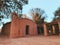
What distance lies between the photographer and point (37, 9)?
41.3 meters

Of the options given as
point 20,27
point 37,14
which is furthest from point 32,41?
point 37,14

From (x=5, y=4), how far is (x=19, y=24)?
5257mm

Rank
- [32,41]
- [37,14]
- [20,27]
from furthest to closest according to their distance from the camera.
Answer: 1. [37,14]
2. [20,27]
3. [32,41]

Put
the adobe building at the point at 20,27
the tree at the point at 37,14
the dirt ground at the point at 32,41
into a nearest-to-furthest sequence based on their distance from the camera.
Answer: the dirt ground at the point at 32,41 → the adobe building at the point at 20,27 → the tree at the point at 37,14

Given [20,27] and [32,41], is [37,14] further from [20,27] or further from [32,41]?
[32,41]

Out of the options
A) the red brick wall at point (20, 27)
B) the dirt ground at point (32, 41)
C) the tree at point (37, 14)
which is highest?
the tree at point (37, 14)

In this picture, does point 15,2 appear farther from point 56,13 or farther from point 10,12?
point 56,13

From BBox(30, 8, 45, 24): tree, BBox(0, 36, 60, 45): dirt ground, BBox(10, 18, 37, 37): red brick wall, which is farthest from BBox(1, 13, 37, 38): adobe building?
BBox(30, 8, 45, 24): tree

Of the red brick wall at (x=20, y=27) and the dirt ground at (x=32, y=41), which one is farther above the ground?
the red brick wall at (x=20, y=27)

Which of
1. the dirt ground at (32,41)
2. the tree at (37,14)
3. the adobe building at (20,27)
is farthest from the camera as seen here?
the tree at (37,14)

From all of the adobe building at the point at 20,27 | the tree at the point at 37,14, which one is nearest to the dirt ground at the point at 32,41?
the adobe building at the point at 20,27

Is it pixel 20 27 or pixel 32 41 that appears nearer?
pixel 32 41

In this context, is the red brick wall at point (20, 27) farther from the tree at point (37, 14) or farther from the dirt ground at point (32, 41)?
the tree at point (37, 14)

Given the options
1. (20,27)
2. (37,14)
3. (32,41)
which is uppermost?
(37,14)
